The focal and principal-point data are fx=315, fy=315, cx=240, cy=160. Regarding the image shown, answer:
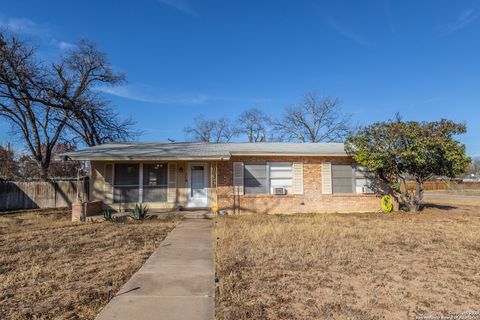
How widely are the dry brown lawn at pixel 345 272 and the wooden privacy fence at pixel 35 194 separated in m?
13.7

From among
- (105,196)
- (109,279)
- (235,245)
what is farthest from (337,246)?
(105,196)

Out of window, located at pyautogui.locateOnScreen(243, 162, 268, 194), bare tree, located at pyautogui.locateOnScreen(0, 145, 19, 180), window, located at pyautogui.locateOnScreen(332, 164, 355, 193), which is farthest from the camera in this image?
bare tree, located at pyautogui.locateOnScreen(0, 145, 19, 180)

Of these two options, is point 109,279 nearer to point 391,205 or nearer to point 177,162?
point 177,162

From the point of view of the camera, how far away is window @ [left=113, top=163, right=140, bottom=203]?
13.4m

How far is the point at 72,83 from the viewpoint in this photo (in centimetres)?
2508

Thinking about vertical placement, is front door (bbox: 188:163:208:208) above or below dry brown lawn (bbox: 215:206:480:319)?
above

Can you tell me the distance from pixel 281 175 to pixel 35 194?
14.5 metres

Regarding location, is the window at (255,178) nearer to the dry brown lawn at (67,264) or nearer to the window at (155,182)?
the window at (155,182)

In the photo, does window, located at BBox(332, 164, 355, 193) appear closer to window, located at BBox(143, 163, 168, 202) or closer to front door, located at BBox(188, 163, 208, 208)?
front door, located at BBox(188, 163, 208, 208)

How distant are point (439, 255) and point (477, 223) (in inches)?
243

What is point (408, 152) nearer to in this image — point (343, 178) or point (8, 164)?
point (343, 178)

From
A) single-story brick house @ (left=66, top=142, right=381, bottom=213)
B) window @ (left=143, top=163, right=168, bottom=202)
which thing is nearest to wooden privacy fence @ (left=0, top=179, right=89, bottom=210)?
single-story brick house @ (left=66, top=142, right=381, bottom=213)

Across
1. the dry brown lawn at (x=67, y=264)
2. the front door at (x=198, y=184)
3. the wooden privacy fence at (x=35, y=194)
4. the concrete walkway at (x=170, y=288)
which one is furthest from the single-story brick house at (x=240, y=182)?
the concrete walkway at (x=170, y=288)

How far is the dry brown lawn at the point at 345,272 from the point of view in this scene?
3.91 meters
